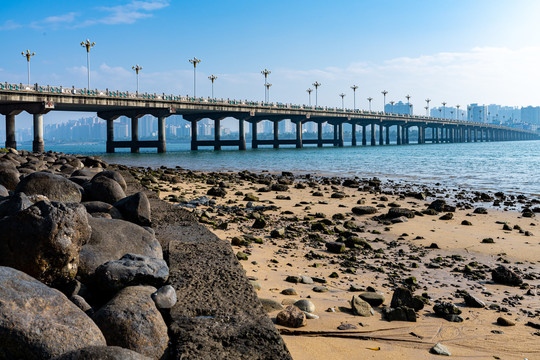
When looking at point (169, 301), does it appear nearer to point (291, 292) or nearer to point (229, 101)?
point (291, 292)

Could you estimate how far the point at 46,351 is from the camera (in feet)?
9.02

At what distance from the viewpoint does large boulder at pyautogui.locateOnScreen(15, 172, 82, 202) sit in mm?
7418

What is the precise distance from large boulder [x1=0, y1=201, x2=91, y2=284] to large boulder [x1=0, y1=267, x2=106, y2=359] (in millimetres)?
708

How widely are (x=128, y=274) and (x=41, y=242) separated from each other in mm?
793

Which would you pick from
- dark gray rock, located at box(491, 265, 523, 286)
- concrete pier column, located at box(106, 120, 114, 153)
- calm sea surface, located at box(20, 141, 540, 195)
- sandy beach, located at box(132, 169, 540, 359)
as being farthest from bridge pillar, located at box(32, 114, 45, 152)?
dark gray rock, located at box(491, 265, 523, 286)

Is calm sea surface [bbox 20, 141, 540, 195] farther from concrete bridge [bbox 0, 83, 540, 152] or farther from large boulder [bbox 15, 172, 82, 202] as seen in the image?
large boulder [bbox 15, 172, 82, 202]

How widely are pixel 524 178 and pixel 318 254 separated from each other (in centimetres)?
2785

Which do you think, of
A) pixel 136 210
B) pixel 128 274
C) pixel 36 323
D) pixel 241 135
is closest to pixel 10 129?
pixel 241 135

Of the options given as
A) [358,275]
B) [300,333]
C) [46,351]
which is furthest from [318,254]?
[46,351]

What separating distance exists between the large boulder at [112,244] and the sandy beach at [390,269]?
5.37ft

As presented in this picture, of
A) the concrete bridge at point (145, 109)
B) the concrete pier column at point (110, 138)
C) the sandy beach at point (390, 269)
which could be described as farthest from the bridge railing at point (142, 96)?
the sandy beach at point (390, 269)

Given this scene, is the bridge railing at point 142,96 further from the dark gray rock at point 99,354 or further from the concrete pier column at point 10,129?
the dark gray rock at point 99,354

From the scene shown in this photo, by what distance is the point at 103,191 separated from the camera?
27.0 feet

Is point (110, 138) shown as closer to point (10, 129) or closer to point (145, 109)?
point (145, 109)
